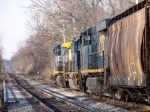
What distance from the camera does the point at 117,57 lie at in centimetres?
1220

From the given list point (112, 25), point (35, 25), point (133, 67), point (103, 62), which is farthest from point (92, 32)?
point (35, 25)

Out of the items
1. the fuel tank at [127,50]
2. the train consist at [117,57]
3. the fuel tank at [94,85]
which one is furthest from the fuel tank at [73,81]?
the fuel tank at [127,50]

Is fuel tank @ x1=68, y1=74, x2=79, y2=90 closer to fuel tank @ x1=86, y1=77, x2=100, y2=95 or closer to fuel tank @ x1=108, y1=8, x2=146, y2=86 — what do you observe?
fuel tank @ x1=86, y1=77, x2=100, y2=95

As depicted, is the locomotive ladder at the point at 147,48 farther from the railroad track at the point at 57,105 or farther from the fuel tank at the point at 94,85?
the fuel tank at the point at 94,85

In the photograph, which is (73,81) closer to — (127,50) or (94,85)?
(94,85)

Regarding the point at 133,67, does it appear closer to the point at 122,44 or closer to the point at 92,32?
the point at 122,44

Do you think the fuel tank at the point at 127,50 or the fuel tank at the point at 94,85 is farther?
the fuel tank at the point at 94,85

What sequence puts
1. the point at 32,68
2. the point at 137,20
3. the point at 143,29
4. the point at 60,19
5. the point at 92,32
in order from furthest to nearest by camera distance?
the point at 32,68 < the point at 60,19 < the point at 92,32 < the point at 137,20 < the point at 143,29

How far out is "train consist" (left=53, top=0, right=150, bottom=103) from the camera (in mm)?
9906

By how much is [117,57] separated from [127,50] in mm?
1183

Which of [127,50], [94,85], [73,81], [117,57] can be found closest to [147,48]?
[127,50]

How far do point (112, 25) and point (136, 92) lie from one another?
3289 millimetres

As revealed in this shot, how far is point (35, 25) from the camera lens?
40.2 meters

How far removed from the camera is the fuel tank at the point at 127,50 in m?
10.1
